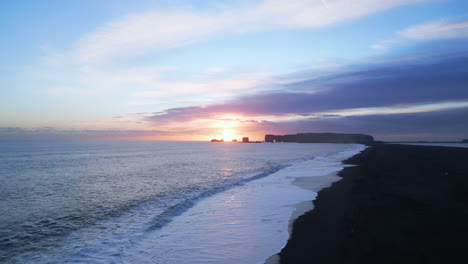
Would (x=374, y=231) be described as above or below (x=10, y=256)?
above

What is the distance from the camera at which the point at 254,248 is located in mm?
8953

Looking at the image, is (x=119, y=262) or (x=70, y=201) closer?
(x=119, y=262)

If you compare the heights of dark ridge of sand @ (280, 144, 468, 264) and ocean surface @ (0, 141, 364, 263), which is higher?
dark ridge of sand @ (280, 144, 468, 264)

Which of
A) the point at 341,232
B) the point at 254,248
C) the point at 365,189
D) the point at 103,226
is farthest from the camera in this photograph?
the point at 365,189

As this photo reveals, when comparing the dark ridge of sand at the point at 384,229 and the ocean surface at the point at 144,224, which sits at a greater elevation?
the dark ridge of sand at the point at 384,229

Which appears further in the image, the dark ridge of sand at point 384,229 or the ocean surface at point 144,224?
the ocean surface at point 144,224

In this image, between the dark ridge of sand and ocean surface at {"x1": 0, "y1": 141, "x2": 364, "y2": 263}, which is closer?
the dark ridge of sand

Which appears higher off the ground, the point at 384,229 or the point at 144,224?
the point at 384,229

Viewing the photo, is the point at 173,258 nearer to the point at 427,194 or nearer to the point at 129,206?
the point at 129,206

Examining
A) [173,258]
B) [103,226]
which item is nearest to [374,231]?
[173,258]

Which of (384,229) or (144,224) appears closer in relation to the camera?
(384,229)

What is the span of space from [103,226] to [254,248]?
24.0ft

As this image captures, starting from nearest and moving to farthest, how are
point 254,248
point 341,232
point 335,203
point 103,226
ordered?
1. point 254,248
2. point 341,232
3. point 103,226
4. point 335,203

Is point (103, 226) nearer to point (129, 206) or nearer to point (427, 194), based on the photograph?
point (129, 206)
